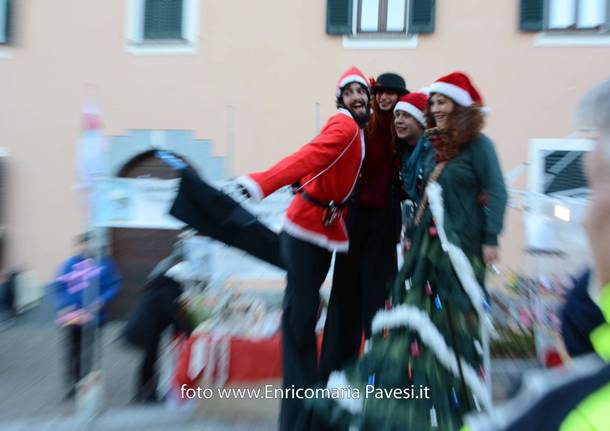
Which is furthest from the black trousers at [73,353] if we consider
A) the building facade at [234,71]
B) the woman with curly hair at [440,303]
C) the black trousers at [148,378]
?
the woman with curly hair at [440,303]

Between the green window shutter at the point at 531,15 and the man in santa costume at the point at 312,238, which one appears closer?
the man in santa costume at the point at 312,238

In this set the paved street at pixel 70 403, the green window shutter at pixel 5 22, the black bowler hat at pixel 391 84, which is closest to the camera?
the black bowler hat at pixel 391 84

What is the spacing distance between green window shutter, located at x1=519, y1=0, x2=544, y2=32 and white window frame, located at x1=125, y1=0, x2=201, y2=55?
3.42 meters

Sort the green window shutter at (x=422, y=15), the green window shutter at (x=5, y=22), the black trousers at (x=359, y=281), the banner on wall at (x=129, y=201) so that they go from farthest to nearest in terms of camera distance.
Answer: the green window shutter at (x=5, y=22) → the green window shutter at (x=422, y=15) → the banner on wall at (x=129, y=201) → the black trousers at (x=359, y=281)

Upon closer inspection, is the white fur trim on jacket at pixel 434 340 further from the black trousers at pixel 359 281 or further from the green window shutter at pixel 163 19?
the green window shutter at pixel 163 19

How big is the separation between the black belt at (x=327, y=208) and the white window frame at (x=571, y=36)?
4453 mm

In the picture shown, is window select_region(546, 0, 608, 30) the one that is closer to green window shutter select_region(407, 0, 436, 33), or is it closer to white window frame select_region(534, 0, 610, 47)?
white window frame select_region(534, 0, 610, 47)

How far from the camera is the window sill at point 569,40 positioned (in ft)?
20.0

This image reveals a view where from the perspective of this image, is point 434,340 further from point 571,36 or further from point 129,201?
point 571,36

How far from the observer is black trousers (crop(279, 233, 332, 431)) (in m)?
2.59

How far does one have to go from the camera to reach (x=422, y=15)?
630 centimetres

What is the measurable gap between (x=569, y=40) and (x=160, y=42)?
4.34 metres

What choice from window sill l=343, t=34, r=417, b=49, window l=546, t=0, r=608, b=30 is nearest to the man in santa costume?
window sill l=343, t=34, r=417, b=49

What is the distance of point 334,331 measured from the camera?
2887 millimetres
